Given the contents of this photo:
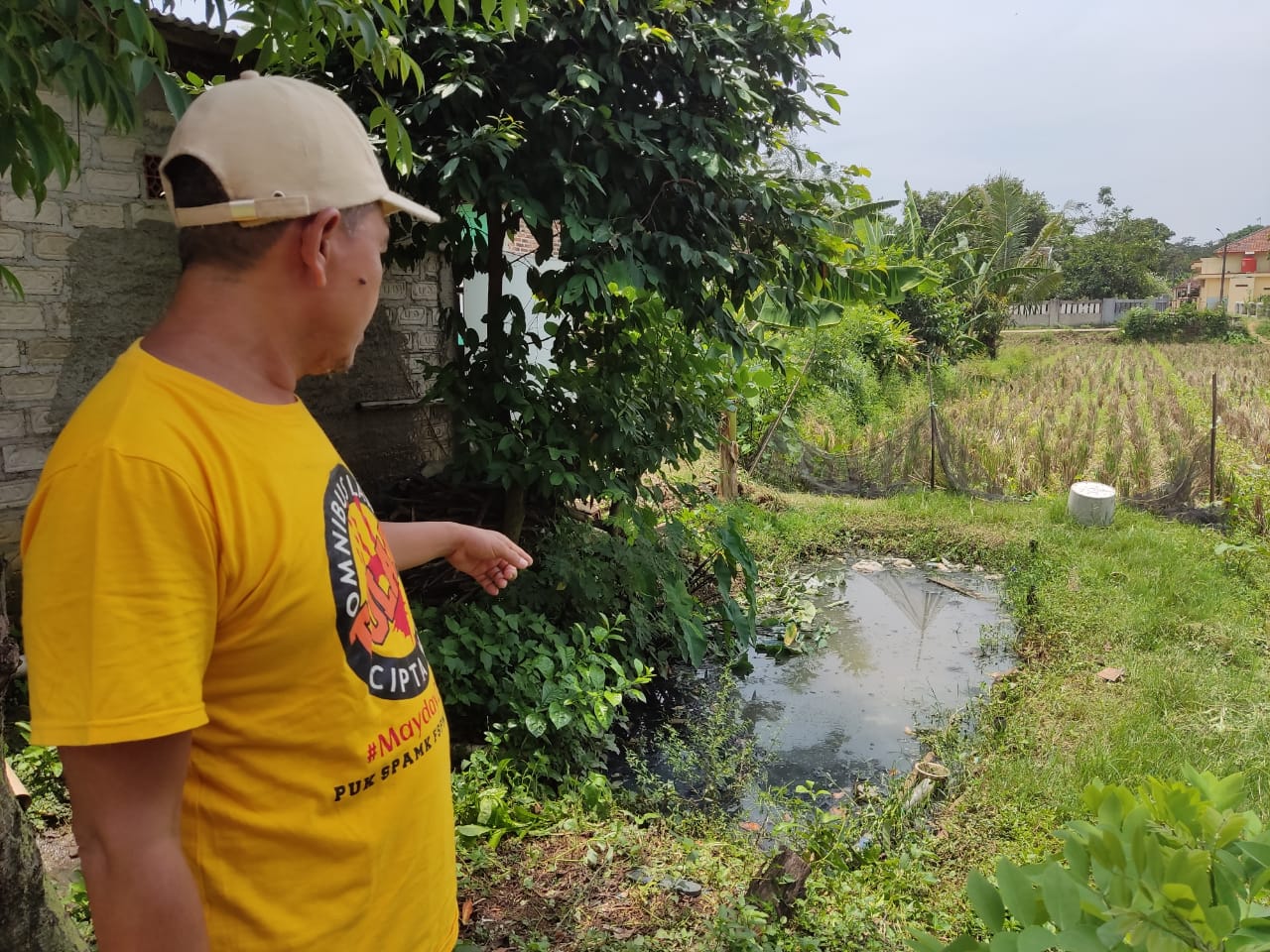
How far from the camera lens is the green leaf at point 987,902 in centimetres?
96

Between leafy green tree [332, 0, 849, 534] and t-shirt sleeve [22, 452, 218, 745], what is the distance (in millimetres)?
2758

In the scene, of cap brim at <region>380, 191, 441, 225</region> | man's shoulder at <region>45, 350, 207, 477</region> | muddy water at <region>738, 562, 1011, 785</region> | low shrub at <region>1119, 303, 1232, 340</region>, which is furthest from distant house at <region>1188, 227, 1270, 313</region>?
man's shoulder at <region>45, 350, 207, 477</region>

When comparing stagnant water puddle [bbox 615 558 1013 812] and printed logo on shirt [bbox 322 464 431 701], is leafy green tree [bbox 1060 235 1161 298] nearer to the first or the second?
stagnant water puddle [bbox 615 558 1013 812]

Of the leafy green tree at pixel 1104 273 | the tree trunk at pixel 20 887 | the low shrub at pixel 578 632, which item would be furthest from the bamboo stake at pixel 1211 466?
the leafy green tree at pixel 1104 273

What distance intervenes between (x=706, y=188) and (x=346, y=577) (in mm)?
3230

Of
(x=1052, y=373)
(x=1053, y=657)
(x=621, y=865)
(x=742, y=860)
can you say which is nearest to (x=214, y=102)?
(x=621, y=865)

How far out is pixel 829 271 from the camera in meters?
4.25

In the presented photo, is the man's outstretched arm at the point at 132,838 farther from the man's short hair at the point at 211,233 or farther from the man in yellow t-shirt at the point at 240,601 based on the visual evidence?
the man's short hair at the point at 211,233

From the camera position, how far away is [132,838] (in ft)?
2.59

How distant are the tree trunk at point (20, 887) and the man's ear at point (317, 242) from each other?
98cm

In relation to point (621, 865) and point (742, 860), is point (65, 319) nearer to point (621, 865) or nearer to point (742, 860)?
point (621, 865)

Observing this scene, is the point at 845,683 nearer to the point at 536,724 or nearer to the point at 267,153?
the point at 536,724

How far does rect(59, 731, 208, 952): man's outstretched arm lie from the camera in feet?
2.56

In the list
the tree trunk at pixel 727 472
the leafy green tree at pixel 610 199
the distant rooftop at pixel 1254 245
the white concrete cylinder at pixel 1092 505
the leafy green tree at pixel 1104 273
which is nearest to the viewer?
the leafy green tree at pixel 610 199
